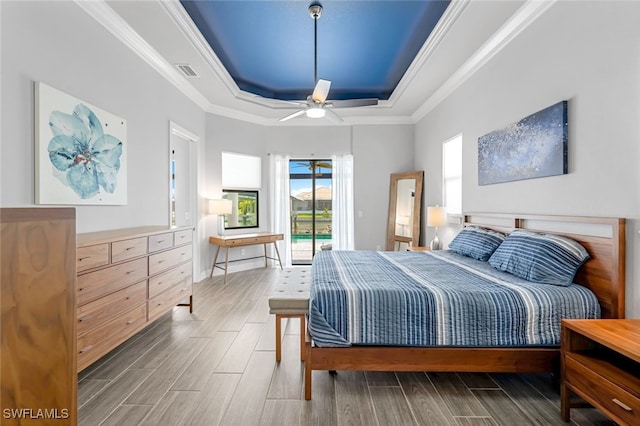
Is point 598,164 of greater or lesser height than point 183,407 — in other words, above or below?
above

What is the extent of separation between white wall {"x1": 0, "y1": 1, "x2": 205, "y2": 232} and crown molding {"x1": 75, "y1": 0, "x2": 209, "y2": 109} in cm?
6

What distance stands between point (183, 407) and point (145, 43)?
344 centimetres

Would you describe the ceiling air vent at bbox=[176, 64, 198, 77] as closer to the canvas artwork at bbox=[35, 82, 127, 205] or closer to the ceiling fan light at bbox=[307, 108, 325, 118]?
the canvas artwork at bbox=[35, 82, 127, 205]

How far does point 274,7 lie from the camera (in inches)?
114

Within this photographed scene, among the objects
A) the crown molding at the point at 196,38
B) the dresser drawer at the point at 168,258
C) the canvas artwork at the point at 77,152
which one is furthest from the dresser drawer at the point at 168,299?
the crown molding at the point at 196,38

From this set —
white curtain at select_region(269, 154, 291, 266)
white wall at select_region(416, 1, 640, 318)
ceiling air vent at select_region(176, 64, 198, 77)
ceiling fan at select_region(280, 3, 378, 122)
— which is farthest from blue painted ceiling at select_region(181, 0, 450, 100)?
white curtain at select_region(269, 154, 291, 266)

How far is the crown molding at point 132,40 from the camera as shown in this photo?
261 cm

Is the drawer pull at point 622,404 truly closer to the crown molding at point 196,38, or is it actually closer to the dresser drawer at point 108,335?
the dresser drawer at point 108,335

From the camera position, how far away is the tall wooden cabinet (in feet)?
2.38

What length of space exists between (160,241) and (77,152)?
3.26 feet

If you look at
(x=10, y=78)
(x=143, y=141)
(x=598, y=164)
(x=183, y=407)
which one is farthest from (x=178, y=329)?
(x=598, y=164)

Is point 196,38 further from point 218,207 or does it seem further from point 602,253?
point 602,253

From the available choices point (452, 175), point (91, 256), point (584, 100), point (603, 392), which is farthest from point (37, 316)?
point (452, 175)

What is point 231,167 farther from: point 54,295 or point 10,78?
point 54,295
